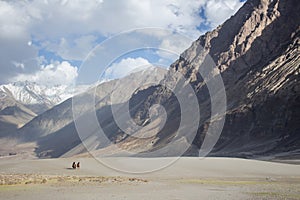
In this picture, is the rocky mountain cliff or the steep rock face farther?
the rocky mountain cliff

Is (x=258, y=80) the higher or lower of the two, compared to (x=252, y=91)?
higher

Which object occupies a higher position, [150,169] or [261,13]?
[261,13]

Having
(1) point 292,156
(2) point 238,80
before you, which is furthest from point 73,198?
(2) point 238,80

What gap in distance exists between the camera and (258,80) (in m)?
132

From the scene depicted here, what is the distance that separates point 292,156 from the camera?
249 ft

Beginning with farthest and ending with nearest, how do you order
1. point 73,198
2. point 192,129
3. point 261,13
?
point 261,13 < point 192,129 < point 73,198

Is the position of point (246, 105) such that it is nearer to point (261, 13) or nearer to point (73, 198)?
point (261, 13)

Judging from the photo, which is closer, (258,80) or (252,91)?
(252,91)

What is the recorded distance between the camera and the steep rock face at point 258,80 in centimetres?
→ 10419

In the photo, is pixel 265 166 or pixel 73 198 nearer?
Answer: pixel 73 198

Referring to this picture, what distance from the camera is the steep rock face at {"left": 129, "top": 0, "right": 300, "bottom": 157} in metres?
104

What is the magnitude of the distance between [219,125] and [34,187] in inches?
3909

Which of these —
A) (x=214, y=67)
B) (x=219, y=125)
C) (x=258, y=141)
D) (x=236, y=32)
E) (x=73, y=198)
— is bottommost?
(x=73, y=198)

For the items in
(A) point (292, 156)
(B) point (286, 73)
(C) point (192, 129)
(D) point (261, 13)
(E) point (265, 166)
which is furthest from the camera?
(D) point (261, 13)
